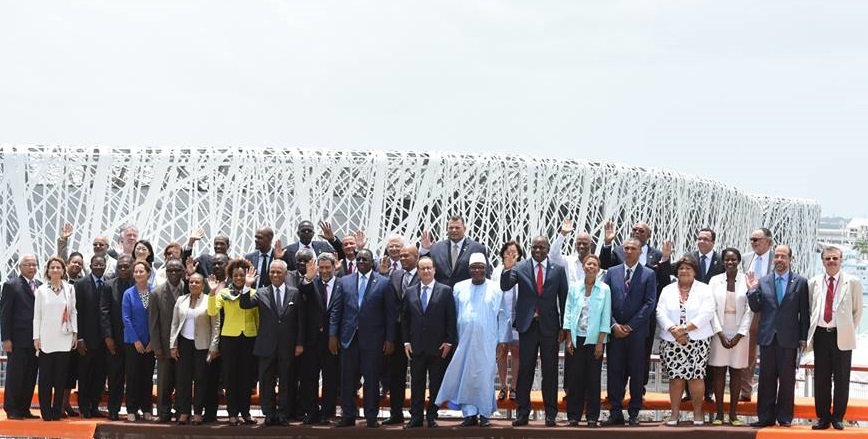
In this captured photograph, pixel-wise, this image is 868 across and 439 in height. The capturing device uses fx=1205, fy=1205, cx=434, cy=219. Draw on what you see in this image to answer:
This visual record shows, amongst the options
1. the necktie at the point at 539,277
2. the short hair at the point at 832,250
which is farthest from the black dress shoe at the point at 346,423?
the short hair at the point at 832,250

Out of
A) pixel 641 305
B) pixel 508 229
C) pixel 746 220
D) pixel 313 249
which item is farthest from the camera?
pixel 746 220

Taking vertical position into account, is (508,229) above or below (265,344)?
above

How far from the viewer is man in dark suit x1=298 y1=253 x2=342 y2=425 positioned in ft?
39.0

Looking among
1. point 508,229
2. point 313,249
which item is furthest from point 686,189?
point 313,249

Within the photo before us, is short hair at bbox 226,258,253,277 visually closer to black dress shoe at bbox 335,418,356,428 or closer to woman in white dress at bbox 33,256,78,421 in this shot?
woman in white dress at bbox 33,256,78,421

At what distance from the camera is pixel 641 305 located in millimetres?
11617

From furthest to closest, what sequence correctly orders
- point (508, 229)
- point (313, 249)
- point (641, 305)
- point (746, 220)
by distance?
point (746, 220), point (508, 229), point (313, 249), point (641, 305)

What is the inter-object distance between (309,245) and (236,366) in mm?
2026

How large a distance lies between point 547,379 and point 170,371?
3.76 metres

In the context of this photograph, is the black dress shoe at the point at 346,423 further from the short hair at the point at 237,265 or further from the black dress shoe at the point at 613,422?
the black dress shoe at the point at 613,422

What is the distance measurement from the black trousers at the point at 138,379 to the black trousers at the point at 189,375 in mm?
435

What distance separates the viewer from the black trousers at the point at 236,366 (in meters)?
11.8

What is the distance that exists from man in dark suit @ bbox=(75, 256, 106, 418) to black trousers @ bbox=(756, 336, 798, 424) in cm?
653

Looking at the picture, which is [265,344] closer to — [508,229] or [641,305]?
[641,305]
